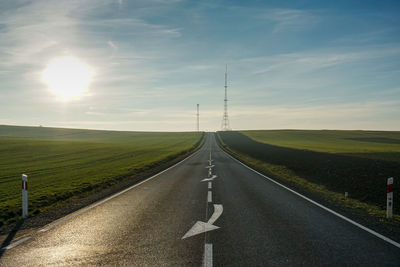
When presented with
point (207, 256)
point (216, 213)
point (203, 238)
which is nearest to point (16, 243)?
point (203, 238)

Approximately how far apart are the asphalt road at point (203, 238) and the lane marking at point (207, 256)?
0.02m

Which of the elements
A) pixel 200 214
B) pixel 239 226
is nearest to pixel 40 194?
pixel 200 214

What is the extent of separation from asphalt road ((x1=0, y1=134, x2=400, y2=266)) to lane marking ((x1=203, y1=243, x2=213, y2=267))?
0.02m

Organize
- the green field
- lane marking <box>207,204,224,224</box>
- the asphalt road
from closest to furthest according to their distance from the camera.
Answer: the asphalt road < lane marking <box>207,204,224,224</box> < the green field

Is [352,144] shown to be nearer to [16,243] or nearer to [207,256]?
[207,256]

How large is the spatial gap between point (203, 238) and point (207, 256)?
3.21 feet

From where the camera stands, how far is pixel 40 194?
1206cm

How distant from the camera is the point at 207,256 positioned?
518cm

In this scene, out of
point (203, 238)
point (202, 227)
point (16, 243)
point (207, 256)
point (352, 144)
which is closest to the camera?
point (207, 256)

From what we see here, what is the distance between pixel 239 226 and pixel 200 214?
1.60 metres

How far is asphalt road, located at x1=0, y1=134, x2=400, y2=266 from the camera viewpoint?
5090 mm

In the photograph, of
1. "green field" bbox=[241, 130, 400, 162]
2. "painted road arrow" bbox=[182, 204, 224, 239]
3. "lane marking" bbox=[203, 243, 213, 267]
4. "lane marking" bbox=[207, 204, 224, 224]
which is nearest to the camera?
"lane marking" bbox=[203, 243, 213, 267]

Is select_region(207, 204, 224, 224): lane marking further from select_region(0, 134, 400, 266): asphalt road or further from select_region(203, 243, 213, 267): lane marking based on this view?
select_region(203, 243, 213, 267): lane marking

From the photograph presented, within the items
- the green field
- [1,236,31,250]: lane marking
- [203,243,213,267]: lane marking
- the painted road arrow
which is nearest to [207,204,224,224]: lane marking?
the painted road arrow
